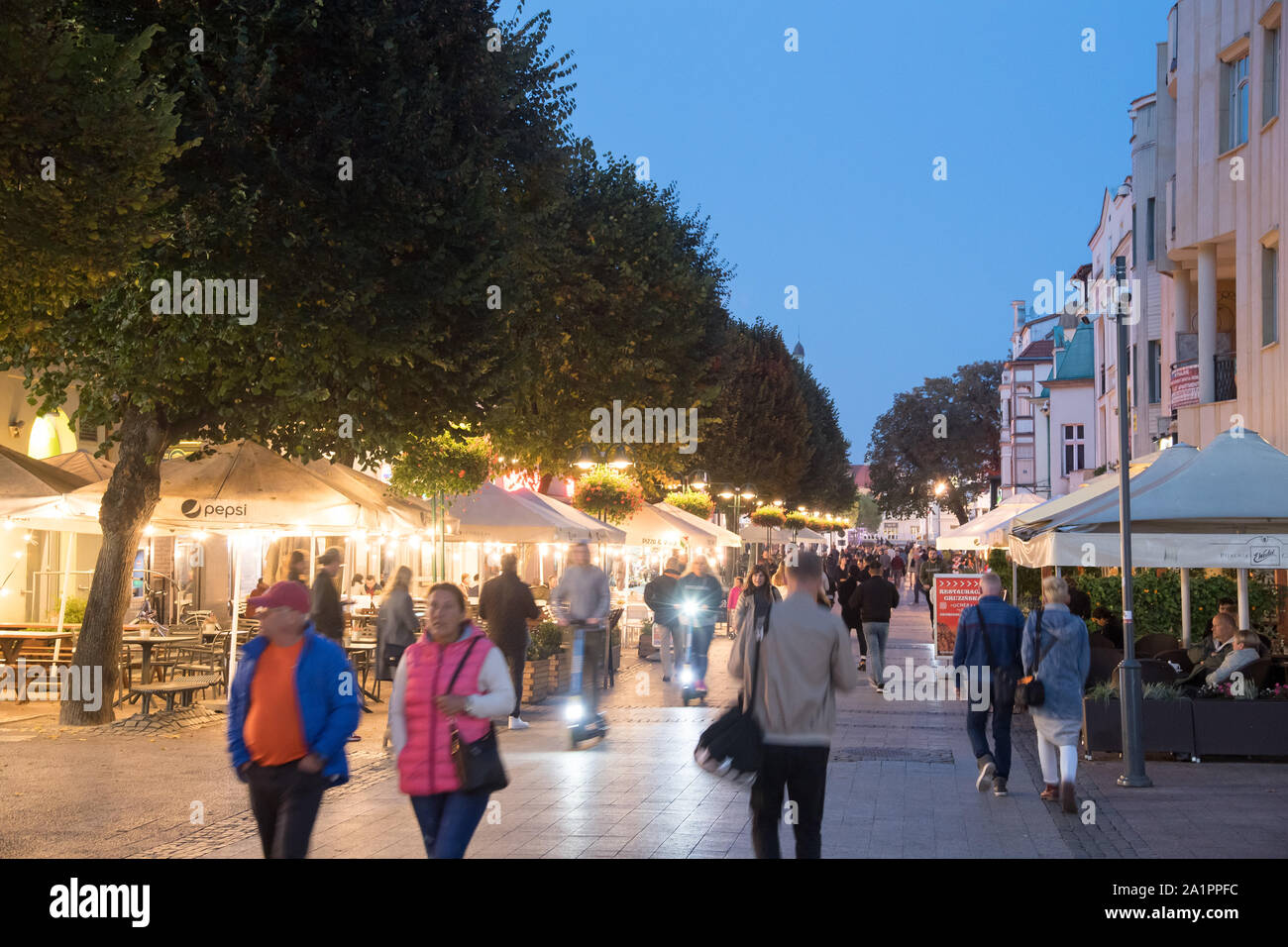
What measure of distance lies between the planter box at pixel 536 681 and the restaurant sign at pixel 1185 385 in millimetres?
12543

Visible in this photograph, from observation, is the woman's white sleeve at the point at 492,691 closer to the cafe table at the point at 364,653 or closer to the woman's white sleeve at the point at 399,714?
the woman's white sleeve at the point at 399,714

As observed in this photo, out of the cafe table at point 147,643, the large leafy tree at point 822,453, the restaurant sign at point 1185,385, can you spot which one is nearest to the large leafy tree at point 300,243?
the cafe table at point 147,643

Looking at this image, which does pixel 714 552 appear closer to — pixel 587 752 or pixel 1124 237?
pixel 1124 237

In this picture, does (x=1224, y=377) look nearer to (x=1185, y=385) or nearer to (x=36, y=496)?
(x=1185, y=385)

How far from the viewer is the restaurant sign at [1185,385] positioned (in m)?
25.1

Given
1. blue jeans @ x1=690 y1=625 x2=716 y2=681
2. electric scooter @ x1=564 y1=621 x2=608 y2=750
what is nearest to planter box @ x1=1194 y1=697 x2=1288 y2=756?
electric scooter @ x1=564 y1=621 x2=608 y2=750

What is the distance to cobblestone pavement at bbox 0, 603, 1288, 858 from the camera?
9320 millimetres

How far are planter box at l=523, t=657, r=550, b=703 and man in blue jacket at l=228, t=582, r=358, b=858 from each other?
11.9 meters

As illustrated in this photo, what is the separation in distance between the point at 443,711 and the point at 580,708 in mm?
8282

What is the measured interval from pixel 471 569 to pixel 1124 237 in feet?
68.9

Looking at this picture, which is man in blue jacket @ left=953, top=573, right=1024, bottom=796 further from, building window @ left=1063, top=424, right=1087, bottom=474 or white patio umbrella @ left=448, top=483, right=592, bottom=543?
building window @ left=1063, top=424, right=1087, bottom=474

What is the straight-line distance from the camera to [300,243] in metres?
15.7
